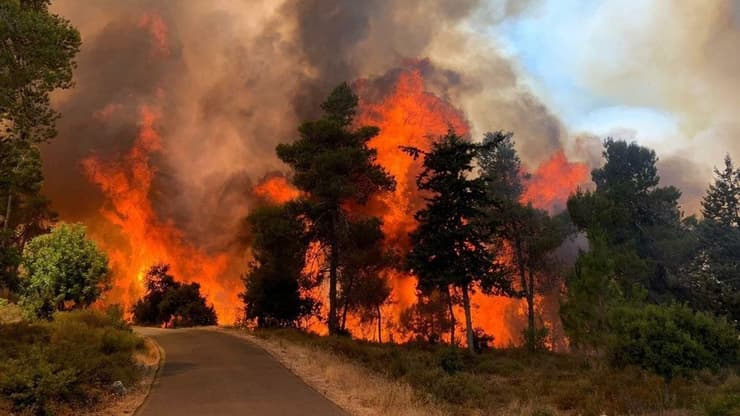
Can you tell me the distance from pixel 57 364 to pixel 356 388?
311 inches

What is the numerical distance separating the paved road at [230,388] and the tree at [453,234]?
45.6ft

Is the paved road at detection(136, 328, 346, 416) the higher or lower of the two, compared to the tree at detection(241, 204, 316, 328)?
lower

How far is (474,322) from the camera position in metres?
78.1

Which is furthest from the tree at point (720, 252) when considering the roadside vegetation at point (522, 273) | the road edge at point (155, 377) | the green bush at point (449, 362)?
the road edge at point (155, 377)

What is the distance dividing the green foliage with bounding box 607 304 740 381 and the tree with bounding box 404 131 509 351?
9.53 m

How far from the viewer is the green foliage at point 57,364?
10078mm

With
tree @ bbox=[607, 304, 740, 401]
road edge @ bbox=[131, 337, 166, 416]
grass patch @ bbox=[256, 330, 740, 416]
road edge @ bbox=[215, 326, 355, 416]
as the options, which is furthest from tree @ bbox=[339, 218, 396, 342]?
tree @ bbox=[607, 304, 740, 401]

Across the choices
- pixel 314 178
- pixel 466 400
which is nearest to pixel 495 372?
pixel 466 400

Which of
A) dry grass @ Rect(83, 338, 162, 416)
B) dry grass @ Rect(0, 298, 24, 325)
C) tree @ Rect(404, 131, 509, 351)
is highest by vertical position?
tree @ Rect(404, 131, 509, 351)

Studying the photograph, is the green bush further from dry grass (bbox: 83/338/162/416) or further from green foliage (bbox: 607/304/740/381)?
dry grass (bbox: 83/338/162/416)

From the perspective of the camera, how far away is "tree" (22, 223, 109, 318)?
2212cm

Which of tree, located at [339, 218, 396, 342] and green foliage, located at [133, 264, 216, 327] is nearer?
tree, located at [339, 218, 396, 342]

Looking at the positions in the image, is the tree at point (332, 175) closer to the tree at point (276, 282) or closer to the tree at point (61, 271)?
the tree at point (276, 282)

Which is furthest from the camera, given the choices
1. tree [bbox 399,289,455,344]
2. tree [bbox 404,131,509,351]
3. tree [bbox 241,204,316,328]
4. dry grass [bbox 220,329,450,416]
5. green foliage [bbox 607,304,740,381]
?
tree [bbox 399,289,455,344]
